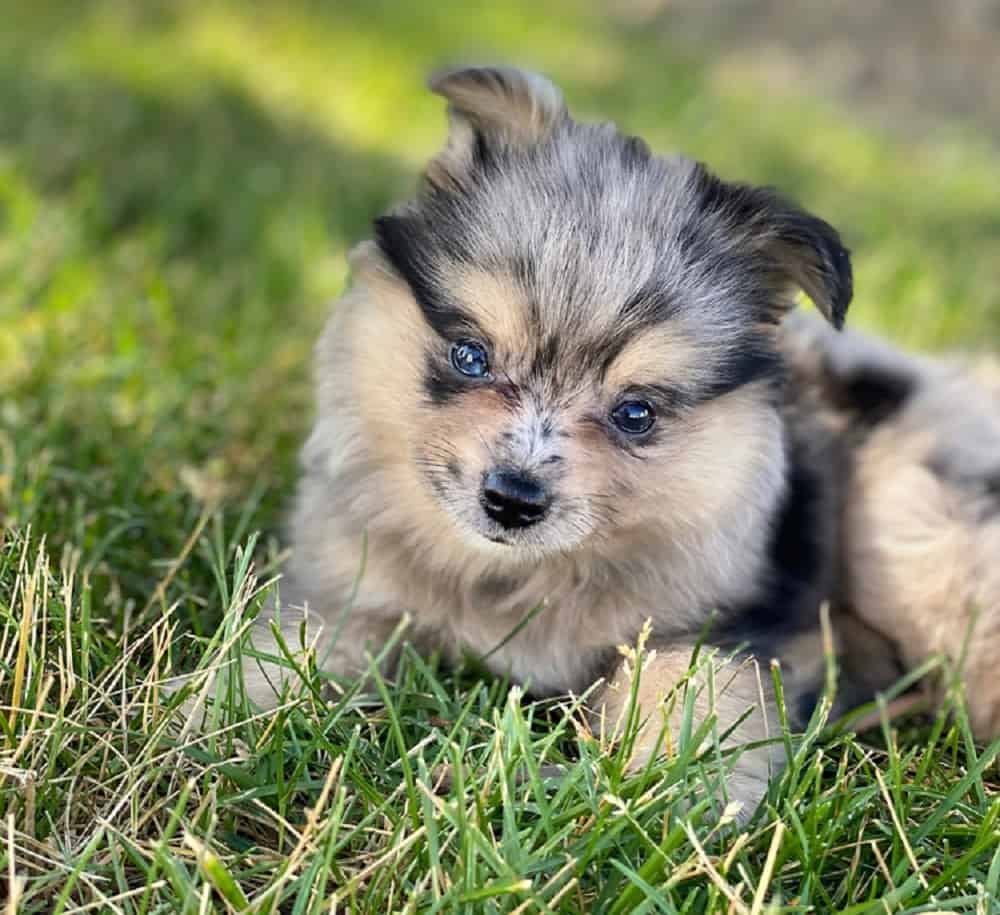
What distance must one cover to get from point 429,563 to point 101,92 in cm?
490

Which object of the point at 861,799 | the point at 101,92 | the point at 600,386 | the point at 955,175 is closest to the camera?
the point at 861,799

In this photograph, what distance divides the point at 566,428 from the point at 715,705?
67 centimetres

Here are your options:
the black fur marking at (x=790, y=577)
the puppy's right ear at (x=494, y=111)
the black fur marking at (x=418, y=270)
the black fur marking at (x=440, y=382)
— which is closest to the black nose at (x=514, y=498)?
the black fur marking at (x=440, y=382)

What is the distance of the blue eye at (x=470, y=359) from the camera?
8.60 feet

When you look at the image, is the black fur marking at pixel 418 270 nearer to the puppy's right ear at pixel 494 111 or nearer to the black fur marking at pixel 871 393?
the puppy's right ear at pixel 494 111

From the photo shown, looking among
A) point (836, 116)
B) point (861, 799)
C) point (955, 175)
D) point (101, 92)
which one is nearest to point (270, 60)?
point (101, 92)

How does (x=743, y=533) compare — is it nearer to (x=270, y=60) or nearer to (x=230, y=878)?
(x=230, y=878)

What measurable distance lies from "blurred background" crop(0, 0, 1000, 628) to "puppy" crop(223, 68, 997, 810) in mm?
471

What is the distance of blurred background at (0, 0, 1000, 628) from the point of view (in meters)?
3.66

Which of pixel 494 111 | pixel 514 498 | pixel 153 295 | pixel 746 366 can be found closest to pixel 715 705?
pixel 514 498

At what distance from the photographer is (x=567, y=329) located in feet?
8.21

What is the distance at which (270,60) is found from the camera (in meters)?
8.36

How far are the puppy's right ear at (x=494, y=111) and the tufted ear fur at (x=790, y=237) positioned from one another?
0.40 metres

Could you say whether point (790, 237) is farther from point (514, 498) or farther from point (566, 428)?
point (514, 498)
